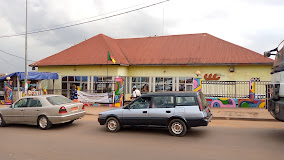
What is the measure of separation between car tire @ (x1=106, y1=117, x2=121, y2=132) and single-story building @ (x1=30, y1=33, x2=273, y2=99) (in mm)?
8542

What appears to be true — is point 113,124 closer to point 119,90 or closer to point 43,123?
point 43,123

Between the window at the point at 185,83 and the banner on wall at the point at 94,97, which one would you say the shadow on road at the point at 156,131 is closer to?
the banner on wall at the point at 94,97

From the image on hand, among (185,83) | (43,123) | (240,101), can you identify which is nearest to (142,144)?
(43,123)

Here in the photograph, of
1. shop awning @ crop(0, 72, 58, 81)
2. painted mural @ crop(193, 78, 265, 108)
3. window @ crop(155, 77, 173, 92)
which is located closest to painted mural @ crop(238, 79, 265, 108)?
painted mural @ crop(193, 78, 265, 108)

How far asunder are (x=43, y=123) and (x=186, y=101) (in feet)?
19.0

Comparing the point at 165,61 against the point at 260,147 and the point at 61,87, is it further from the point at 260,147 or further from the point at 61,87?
Answer: the point at 260,147

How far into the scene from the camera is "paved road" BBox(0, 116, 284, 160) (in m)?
5.52

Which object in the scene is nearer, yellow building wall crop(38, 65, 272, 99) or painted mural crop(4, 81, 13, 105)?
yellow building wall crop(38, 65, 272, 99)

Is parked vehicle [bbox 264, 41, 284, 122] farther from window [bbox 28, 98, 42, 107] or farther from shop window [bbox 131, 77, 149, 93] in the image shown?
shop window [bbox 131, 77, 149, 93]

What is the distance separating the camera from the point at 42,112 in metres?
8.75

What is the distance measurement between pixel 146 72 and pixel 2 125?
12.4 meters

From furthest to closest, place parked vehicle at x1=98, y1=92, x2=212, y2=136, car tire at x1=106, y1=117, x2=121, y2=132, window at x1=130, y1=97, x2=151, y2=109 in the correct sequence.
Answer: car tire at x1=106, y1=117, x2=121, y2=132
window at x1=130, y1=97, x2=151, y2=109
parked vehicle at x1=98, y1=92, x2=212, y2=136

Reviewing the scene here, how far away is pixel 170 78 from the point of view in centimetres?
1927

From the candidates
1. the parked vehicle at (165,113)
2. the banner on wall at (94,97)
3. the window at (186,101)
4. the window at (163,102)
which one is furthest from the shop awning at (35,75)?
the window at (186,101)
